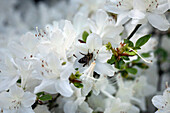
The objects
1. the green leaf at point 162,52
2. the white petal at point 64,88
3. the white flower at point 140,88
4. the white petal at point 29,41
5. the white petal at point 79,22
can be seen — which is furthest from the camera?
the green leaf at point 162,52

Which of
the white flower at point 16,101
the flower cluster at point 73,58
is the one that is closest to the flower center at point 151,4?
the flower cluster at point 73,58

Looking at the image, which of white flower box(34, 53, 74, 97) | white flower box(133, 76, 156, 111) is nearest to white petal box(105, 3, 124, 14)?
white flower box(34, 53, 74, 97)

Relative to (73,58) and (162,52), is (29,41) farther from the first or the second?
(162,52)

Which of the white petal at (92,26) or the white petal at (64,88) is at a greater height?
the white petal at (92,26)

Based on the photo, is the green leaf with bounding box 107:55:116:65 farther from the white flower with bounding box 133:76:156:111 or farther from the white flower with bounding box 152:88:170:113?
the white flower with bounding box 133:76:156:111

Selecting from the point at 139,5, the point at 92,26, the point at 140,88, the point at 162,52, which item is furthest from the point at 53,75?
the point at 162,52

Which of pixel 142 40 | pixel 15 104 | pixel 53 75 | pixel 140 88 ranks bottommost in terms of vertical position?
pixel 140 88

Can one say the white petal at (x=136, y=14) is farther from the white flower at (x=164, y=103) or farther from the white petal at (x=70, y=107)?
the white petal at (x=70, y=107)
